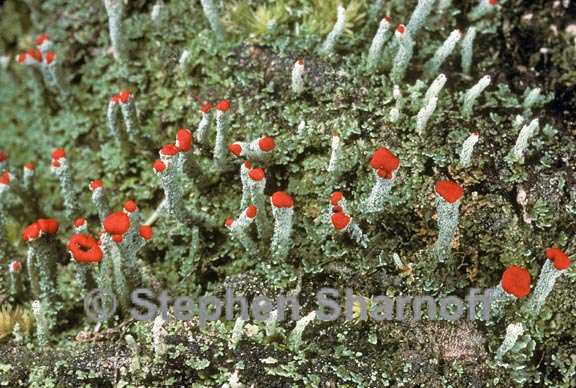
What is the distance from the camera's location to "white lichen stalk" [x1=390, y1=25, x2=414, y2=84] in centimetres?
395

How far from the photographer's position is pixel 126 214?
339cm

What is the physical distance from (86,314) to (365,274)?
5.69 ft

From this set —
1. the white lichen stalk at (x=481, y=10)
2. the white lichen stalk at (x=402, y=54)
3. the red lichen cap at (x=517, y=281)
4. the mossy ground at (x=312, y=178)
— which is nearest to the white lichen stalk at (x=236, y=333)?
the mossy ground at (x=312, y=178)

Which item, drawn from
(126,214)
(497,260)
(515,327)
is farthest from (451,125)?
(126,214)

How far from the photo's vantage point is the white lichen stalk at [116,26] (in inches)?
172

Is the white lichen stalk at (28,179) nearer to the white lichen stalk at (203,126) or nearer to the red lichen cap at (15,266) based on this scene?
the red lichen cap at (15,266)

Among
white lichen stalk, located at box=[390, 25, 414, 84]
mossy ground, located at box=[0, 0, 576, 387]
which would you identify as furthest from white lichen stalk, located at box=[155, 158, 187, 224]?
white lichen stalk, located at box=[390, 25, 414, 84]

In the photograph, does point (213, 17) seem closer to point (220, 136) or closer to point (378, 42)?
point (220, 136)

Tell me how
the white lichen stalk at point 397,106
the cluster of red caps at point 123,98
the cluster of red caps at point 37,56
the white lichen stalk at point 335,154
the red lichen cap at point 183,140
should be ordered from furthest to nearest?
1. the cluster of red caps at point 37,56
2. the cluster of red caps at point 123,98
3. the white lichen stalk at point 397,106
4. the white lichen stalk at point 335,154
5. the red lichen cap at point 183,140

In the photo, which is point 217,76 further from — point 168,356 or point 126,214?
point 168,356

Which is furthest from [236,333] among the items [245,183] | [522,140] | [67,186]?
[522,140]

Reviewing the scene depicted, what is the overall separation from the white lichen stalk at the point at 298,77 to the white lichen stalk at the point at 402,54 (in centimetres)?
61

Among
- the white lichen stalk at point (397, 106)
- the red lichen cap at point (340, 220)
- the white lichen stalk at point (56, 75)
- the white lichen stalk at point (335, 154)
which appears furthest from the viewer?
the white lichen stalk at point (56, 75)

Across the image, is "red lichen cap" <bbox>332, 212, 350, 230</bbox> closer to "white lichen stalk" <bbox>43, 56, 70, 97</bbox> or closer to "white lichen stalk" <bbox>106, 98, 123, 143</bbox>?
"white lichen stalk" <bbox>106, 98, 123, 143</bbox>
